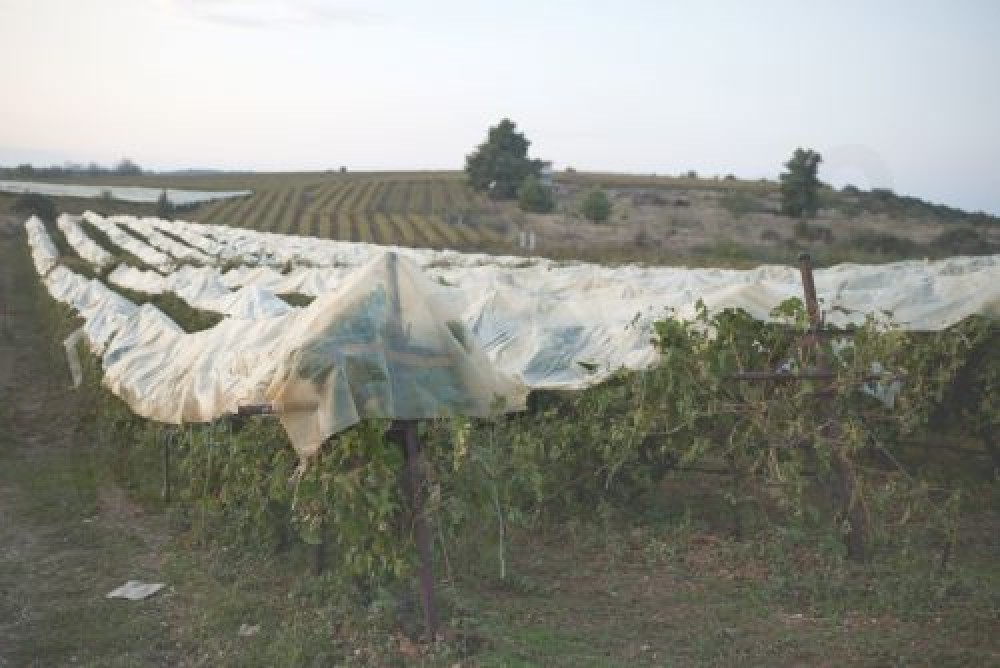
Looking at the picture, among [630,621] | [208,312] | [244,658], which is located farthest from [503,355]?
[208,312]

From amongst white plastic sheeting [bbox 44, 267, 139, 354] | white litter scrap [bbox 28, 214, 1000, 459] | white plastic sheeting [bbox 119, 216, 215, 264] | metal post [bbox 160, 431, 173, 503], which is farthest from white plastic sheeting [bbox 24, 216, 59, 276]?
metal post [bbox 160, 431, 173, 503]

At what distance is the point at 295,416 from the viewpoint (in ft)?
15.5

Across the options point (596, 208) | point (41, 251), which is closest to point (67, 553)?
point (41, 251)

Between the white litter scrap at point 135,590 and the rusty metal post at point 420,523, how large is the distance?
2.31m

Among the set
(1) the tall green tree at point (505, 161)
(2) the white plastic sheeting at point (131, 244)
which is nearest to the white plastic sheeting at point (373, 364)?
(2) the white plastic sheeting at point (131, 244)

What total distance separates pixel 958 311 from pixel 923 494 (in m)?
2.87

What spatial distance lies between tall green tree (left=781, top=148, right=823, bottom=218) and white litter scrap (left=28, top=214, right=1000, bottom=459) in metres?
41.7

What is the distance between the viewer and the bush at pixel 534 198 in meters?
58.1

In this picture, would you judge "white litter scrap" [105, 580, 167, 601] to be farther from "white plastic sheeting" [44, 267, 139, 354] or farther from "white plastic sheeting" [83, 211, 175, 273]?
"white plastic sheeting" [83, 211, 175, 273]

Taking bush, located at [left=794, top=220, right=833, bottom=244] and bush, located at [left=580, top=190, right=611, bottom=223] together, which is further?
bush, located at [left=580, top=190, right=611, bottom=223]

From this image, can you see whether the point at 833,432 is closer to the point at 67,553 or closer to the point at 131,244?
the point at 67,553

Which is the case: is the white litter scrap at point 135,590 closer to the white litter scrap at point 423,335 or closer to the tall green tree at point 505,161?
the white litter scrap at point 423,335

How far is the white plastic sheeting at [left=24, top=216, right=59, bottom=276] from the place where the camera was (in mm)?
28902

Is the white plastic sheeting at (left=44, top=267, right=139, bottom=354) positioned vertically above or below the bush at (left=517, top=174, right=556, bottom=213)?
below
